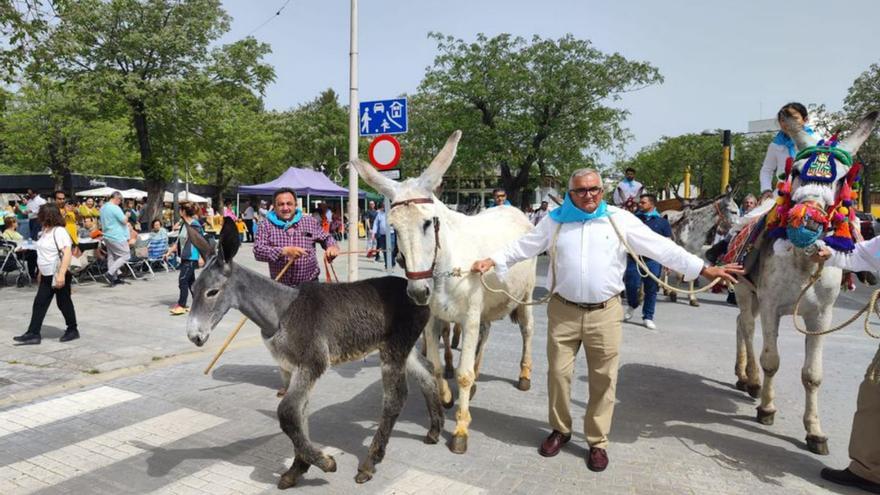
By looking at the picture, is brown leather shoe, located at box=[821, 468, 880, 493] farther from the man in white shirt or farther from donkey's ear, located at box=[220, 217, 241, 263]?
donkey's ear, located at box=[220, 217, 241, 263]

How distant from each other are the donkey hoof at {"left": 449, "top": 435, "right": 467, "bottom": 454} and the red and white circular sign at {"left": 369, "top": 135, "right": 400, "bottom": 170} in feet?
16.2

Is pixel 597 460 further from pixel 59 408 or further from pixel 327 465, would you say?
pixel 59 408

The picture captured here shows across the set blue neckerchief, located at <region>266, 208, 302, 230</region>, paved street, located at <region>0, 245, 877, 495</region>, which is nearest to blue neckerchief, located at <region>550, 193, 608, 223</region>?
paved street, located at <region>0, 245, 877, 495</region>

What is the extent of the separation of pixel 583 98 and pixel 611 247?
908 inches

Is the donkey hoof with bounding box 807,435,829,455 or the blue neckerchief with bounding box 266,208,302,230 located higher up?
the blue neckerchief with bounding box 266,208,302,230

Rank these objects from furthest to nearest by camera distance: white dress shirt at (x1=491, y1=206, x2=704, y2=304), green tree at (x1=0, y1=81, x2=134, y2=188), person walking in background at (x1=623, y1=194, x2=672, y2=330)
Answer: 1. green tree at (x1=0, y1=81, x2=134, y2=188)
2. person walking in background at (x1=623, y1=194, x2=672, y2=330)
3. white dress shirt at (x1=491, y1=206, x2=704, y2=304)

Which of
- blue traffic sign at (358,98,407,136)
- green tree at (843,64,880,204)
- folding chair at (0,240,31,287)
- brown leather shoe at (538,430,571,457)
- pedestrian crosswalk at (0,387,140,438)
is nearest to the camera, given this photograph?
brown leather shoe at (538,430,571,457)

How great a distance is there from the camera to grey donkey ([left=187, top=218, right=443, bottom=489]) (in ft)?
11.3

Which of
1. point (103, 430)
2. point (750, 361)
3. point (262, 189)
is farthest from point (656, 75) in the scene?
point (103, 430)

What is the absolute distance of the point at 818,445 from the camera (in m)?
4.09

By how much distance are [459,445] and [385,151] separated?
5.14 meters

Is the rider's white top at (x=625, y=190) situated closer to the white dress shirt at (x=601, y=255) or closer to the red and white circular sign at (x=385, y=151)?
the red and white circular sign at (x=385, y=151)

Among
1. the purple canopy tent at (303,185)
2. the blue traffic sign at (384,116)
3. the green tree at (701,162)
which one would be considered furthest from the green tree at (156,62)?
the green tree at (701,162)

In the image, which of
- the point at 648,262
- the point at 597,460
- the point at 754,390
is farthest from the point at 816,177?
the point at 648,262
